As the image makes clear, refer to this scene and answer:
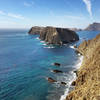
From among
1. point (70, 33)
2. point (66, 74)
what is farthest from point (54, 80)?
point (70, 33)

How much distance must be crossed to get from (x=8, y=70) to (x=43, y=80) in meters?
15.8

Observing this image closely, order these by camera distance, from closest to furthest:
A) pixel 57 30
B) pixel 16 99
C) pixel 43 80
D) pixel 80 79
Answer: pixel 16 99 < pixel 80 79 < pixel 43 80 < pixel 57 30

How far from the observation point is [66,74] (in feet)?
124

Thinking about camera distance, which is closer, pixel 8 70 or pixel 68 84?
pixel 68 84

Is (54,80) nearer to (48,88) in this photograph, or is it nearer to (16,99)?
(48,88)

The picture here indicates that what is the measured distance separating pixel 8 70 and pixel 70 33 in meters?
92.3

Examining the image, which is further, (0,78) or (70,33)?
(70,33)

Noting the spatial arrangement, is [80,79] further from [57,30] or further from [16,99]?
[57,30]

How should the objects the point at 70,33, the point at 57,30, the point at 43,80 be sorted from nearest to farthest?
the point at 43,80 → the point at 57,30 → the point at 70,33

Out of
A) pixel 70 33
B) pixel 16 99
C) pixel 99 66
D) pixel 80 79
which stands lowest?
pixel 16 99

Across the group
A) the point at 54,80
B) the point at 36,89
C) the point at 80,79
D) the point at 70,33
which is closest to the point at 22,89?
the point at 36,89

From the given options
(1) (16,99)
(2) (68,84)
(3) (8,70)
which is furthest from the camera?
(3) (8,70)

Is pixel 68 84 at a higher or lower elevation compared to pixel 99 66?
lower

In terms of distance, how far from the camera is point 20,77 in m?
35.4
